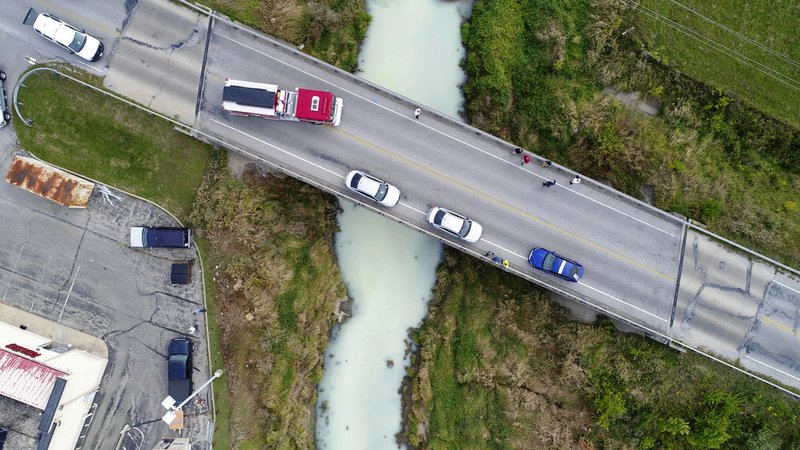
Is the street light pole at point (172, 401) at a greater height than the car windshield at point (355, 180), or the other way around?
the car windshield at point (355, 180)

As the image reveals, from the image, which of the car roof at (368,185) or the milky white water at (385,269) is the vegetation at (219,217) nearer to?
the milky white water at (385,269)

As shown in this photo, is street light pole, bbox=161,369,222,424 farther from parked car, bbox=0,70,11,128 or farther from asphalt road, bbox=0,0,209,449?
parked car, bbox=0,70,11,128

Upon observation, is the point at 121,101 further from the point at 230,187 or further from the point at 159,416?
the point at 159,416

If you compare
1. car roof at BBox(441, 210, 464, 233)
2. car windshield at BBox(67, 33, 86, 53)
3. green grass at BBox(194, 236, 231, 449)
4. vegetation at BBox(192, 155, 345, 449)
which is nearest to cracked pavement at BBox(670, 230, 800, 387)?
car roof at BBox(441, 210, 464, 233)

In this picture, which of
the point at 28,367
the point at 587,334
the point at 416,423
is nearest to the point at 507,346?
the point at 587,334

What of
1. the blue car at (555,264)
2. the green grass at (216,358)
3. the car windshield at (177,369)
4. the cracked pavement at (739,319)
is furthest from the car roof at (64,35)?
the cracked pavement at (739,319)
